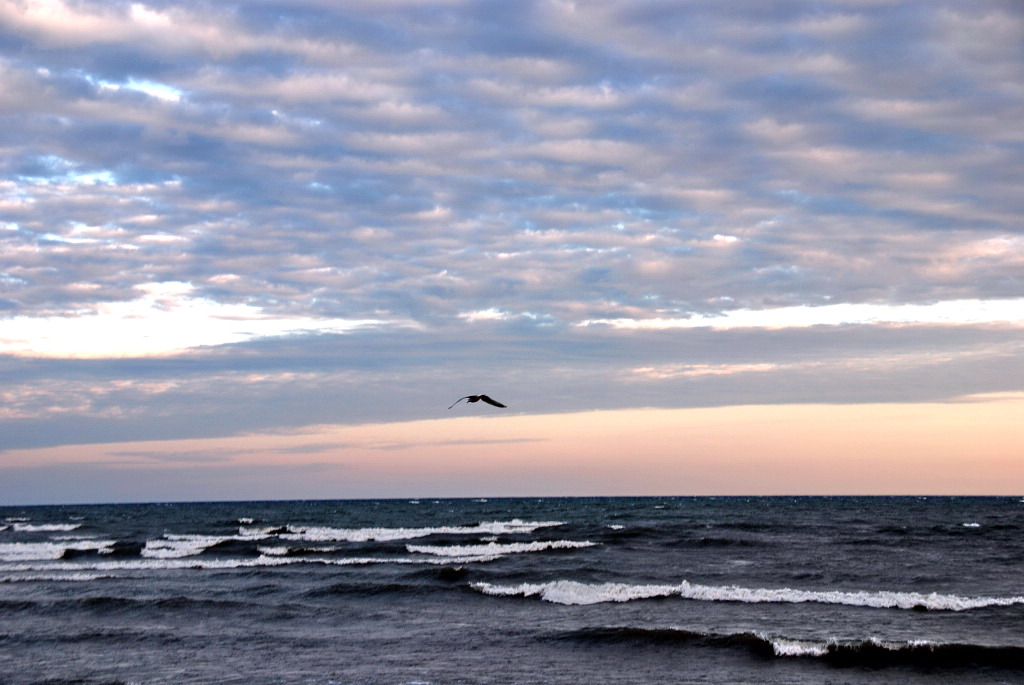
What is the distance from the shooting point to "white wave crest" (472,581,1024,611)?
21656 millimetres

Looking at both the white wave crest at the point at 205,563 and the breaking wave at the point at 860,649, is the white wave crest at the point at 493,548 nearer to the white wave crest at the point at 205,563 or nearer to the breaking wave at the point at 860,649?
the white wave crest at the point at 205,563

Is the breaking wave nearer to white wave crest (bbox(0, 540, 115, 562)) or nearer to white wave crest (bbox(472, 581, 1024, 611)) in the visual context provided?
white wave crest (bbox(472, 581, 1024, 611))

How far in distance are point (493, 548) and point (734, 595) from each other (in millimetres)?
16803

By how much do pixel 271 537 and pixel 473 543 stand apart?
13332mm

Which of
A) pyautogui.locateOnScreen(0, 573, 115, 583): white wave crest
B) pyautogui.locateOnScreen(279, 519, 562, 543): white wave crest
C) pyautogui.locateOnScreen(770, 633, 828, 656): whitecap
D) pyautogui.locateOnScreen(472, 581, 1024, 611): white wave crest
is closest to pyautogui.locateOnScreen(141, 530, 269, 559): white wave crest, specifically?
pyautogui.locateOnScreen(279, 519, 562, 543): white wave crest

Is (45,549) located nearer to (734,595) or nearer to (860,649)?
(734,595)

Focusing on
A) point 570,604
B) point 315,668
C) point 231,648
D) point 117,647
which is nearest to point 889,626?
point 570,604

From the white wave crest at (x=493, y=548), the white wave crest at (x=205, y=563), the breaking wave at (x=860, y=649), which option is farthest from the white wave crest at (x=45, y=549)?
the breaking wave at (x=860, y=649)

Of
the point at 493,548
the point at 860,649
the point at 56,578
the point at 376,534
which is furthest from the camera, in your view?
the point at 376,534

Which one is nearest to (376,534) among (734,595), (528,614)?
(528,614)

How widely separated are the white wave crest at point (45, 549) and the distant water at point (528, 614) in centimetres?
48

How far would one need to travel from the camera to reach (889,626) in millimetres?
19094

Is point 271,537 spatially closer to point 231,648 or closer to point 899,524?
point 231,648

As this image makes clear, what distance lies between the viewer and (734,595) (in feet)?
75.7
